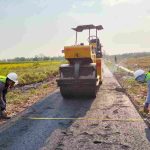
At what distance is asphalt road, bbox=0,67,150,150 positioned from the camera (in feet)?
24.1

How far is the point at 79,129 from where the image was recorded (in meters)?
8.82

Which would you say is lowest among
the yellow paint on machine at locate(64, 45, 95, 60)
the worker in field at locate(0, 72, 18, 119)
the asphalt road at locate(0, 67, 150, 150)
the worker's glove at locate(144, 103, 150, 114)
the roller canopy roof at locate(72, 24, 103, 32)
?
the asphalt road at locate(0, 67, 150, 150)

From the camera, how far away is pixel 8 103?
13641mm

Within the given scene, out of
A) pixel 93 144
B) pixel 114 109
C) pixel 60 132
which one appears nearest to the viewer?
pixel 93 144

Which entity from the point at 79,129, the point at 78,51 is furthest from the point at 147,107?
the point at 78,51

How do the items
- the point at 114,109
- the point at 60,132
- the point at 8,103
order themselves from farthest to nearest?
the point at 8,103 < the point at 114,109 < the point at 60,132

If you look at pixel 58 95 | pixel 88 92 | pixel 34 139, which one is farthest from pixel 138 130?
pixel 58 95

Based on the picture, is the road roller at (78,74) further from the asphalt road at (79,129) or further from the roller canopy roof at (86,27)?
the roller canopy roof at (86,27)

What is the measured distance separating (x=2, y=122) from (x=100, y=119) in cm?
288

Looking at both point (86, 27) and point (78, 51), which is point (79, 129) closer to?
point (78, 51)

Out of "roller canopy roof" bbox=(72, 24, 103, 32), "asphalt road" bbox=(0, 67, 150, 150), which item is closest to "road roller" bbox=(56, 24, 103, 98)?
"asphalt road" bbox=(0, 67, 150, 150)

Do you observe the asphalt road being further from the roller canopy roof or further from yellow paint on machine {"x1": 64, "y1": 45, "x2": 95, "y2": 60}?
the roller canopy roof

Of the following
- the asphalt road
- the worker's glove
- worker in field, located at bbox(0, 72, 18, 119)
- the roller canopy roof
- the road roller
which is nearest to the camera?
the asphalt road

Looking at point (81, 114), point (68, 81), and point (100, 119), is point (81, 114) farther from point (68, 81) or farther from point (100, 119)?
point (68, 81)
